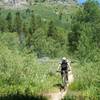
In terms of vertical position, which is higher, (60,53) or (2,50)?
(2,50)

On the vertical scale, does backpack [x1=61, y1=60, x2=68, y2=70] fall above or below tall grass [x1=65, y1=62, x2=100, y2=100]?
above

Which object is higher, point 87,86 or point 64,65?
point 64,65

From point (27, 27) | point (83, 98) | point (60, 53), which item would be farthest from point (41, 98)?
A: point (27, 27)

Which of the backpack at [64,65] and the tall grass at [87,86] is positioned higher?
the backpack at [64,65]

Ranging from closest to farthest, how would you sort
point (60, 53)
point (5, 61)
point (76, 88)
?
1. point (76, 88)
2. point (5, 61)
3. point (60, 53)

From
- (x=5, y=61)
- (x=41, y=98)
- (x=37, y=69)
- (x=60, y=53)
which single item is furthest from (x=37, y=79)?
(x=60, y=53)

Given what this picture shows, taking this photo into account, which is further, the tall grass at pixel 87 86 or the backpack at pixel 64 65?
the backpack at pixel 64 65

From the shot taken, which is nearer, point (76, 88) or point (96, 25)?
point (76, 88)

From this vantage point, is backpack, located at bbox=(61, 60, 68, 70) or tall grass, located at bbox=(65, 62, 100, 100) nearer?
tall grass, located at bbox=(65, 62, 100, 100)

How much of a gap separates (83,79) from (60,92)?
120 inches

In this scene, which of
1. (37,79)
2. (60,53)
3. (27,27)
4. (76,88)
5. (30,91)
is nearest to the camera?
(30,91)

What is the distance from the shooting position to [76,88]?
25.7 m

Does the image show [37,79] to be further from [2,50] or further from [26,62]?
[2,50]

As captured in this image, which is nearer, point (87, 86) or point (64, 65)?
point (87, 86)
